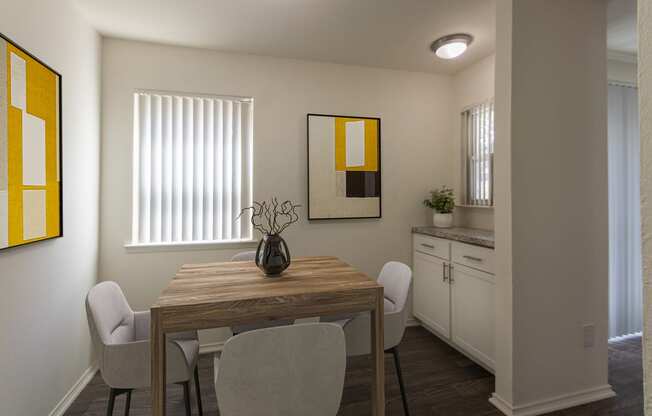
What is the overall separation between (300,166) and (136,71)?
152 cm

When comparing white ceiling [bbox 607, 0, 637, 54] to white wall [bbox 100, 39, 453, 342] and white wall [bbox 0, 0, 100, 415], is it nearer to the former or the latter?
white wall [bbox 100, 39, 453, 342]

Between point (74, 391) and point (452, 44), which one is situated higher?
point (452, 44)

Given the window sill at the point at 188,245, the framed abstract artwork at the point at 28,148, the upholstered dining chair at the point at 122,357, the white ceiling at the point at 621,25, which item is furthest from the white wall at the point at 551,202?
the framed abstract artwork at the point at 28,148

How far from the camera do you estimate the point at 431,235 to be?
9.79ft

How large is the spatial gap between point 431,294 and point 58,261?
2786 mm

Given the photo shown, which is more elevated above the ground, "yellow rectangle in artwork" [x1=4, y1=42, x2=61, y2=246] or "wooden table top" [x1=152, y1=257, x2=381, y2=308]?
Answer: "yellow rectangle in artwork" [x1=4, y1=42, x2=61, y2=246]

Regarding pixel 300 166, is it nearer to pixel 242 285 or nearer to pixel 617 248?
pixel 242 285

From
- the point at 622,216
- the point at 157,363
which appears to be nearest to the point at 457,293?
the point at 622,216

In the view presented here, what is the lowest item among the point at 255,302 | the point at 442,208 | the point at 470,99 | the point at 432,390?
the point at 432,390

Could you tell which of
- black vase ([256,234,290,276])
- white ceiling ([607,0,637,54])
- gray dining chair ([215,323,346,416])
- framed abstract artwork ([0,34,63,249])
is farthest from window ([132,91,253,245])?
white ceiling ([607,0,637,54])

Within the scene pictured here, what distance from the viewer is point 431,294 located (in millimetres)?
3035

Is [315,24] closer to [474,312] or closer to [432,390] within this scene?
[474,312]

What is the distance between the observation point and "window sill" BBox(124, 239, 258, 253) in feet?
8.89

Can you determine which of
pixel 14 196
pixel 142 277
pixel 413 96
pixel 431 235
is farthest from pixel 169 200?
pixel 413 96
